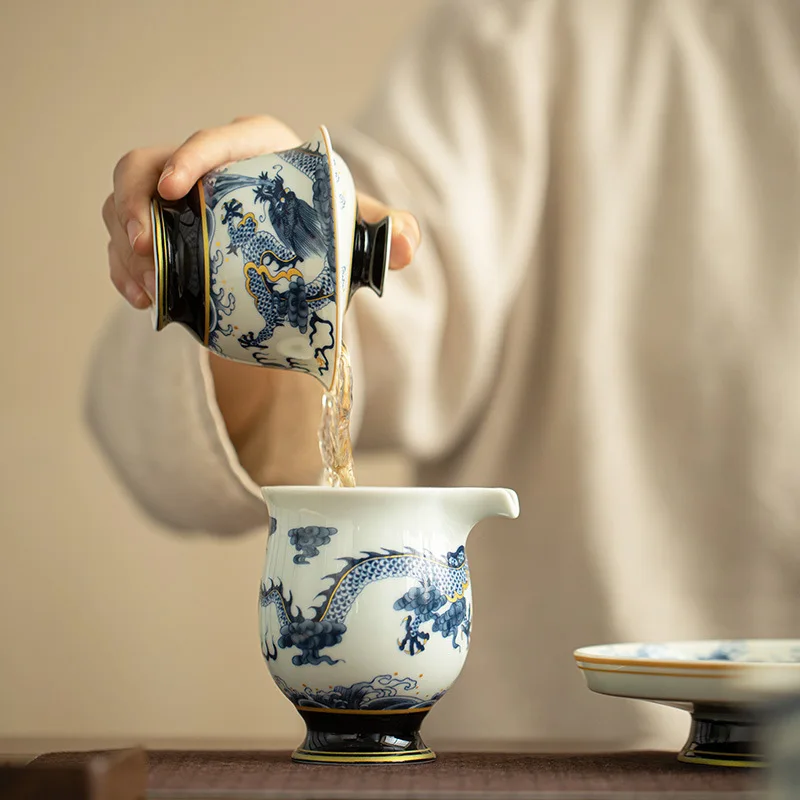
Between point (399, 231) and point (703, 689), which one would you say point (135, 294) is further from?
point (703, 689)

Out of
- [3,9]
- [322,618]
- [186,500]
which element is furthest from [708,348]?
[3,9]

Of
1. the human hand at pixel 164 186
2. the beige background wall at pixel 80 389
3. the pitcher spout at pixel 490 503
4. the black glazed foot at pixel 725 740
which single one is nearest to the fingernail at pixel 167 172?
the human hand at pixel 164 186

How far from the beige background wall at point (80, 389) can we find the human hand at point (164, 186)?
1.74 m

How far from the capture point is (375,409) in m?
1.04

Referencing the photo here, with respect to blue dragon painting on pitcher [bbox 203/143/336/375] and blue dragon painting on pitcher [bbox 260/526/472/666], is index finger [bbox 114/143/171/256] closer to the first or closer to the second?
blue dragon painting on pitcher [bbox 203/143/336/375]

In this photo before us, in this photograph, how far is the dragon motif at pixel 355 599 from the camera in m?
0.51

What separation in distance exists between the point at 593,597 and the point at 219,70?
5.97 ft

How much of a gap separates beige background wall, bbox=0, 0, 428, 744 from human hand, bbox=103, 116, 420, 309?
1.74 meters

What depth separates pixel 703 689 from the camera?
475 millimetres

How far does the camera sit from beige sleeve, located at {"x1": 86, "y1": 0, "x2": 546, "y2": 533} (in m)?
0.93

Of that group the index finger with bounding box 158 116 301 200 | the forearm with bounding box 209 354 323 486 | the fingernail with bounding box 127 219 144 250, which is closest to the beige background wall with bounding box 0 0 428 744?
the forearm with bounding box 209 354 323 486

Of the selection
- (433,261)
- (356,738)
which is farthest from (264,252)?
(433,261)

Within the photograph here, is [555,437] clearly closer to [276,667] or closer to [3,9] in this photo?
[276,667]

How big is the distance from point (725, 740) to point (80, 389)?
2103 millimetres
